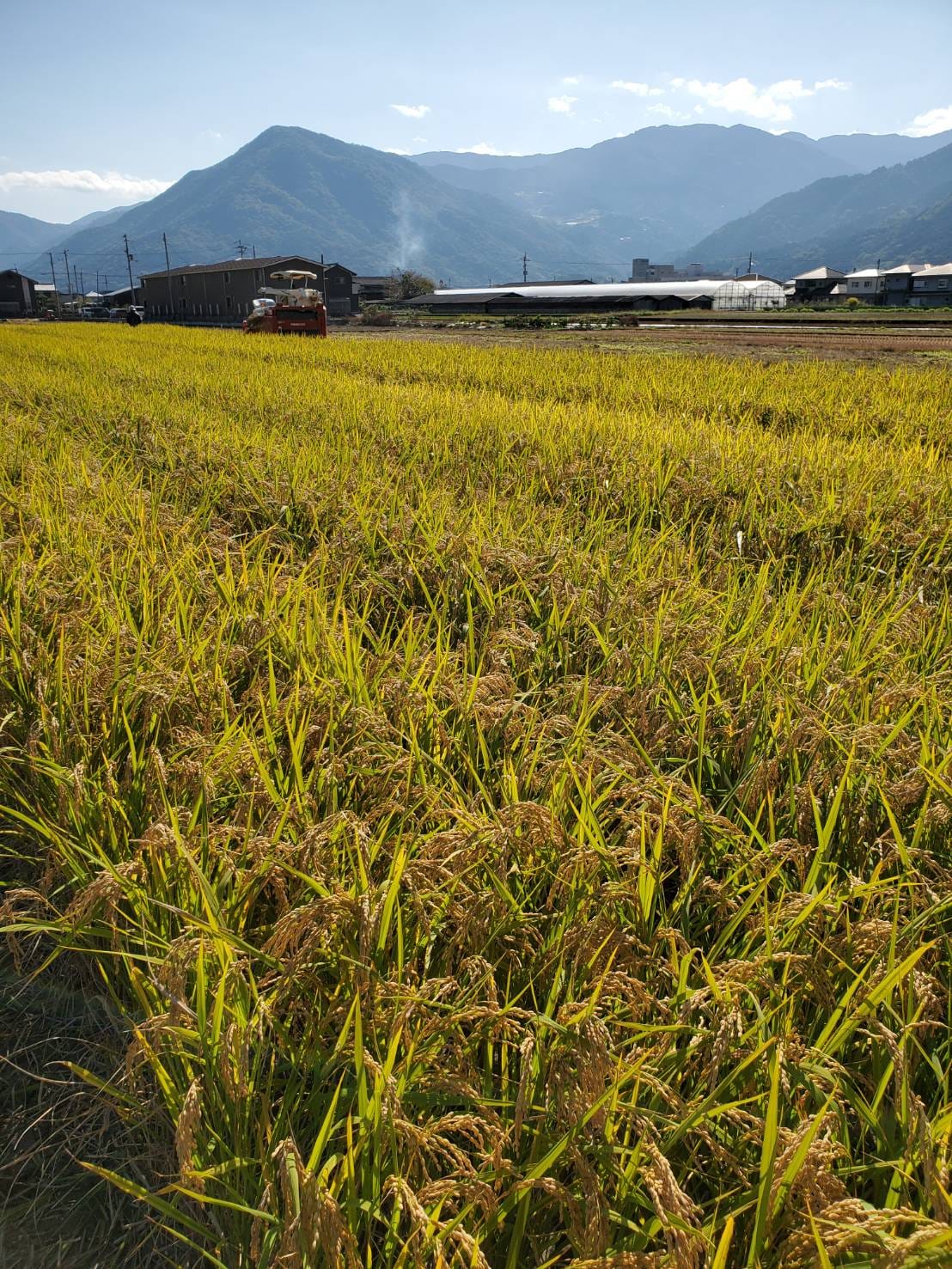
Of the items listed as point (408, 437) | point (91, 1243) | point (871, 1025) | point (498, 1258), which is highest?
point (408, 437)

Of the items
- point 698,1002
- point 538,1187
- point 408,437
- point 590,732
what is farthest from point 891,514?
point 538,1187

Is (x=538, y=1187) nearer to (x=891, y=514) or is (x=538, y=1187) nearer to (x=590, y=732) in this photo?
(x=590, y=732)

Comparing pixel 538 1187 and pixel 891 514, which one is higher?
pixel 891 514

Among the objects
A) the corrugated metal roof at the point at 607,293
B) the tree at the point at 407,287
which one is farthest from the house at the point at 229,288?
the tree at the point at 407,287

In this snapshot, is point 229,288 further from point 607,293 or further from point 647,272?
point 647,272

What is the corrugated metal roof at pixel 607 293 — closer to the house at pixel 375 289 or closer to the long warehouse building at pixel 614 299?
the long warehouse building at pixel 614 299

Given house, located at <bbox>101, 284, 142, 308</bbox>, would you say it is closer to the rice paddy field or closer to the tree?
the tree

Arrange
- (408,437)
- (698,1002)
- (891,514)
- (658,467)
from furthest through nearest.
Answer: (408,437) < (658,467) < (891,514) < (698,1002)

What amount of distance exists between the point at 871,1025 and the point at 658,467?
3.55 metres

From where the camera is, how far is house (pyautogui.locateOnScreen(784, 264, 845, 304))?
3275 inches

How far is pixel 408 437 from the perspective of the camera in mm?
5410

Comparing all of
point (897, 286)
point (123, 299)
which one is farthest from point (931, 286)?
point (123, 299)

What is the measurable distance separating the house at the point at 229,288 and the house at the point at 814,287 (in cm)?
4494

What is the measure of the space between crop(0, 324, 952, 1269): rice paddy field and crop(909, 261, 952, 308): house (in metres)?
84.3
